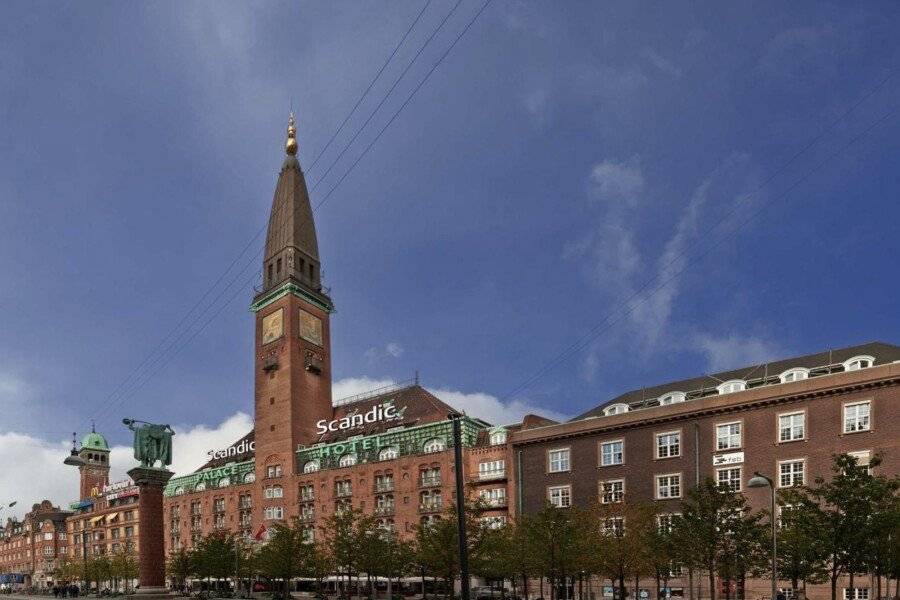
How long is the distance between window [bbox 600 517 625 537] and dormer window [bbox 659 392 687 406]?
16374mm

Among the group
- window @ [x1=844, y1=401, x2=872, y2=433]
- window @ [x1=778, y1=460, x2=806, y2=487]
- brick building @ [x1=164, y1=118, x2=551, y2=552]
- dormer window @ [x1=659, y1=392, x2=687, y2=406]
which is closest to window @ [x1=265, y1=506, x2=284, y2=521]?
brick building @ [x1=164, y1=118, x2=551, y2=552]

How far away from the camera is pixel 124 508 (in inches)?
5640

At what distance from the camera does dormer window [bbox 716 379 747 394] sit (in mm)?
64688

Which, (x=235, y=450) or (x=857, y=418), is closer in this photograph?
(x=857, y=418)

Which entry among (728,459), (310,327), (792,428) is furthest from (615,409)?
(310,327)

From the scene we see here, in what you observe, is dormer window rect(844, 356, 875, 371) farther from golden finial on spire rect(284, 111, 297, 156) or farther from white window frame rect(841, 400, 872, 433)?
golden finial on spire rect(284, 111, 297, 156)

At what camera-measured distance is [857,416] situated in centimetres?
5703

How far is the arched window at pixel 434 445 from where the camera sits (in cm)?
8988

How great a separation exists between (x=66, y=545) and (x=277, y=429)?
9453cm

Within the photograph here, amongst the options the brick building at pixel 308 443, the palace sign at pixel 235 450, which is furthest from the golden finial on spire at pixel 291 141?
the palace sign at pixel 235 450

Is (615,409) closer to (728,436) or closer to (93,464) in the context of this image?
(728,436)

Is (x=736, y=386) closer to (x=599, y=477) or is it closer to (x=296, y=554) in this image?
(x=599, y=477)

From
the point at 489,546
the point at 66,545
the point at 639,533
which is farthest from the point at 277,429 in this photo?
the point at 66,545

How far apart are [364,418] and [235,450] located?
29.7 metres
